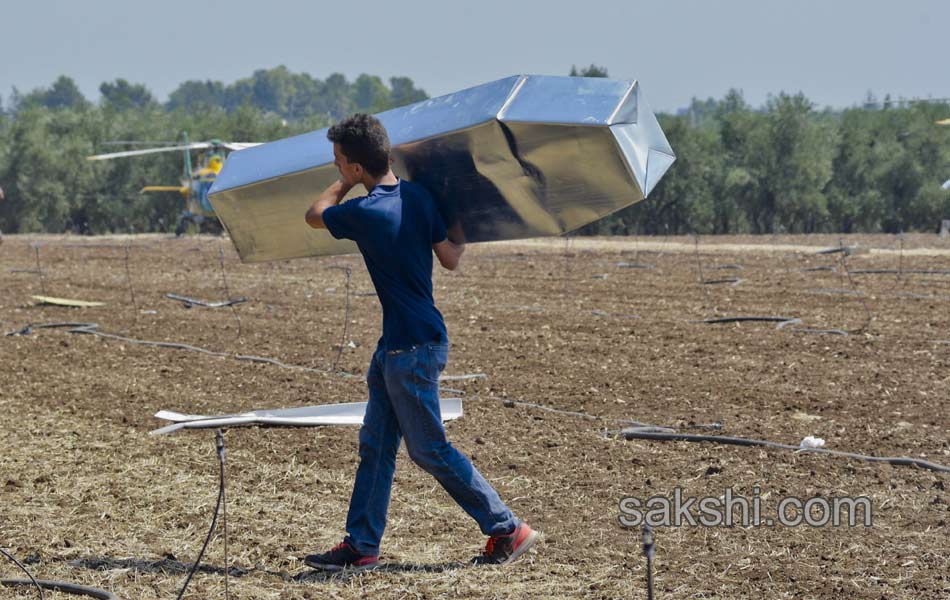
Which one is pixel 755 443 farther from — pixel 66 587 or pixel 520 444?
pixel 66 587

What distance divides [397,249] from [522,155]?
650mm

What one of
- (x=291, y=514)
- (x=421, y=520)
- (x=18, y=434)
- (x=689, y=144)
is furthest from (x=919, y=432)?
(x=689, y=144)

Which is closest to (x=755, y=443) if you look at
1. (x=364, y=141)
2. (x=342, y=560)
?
(x=342, y=560)

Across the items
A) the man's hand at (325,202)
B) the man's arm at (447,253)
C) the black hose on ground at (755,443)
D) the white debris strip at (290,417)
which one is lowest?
the black hose on ground at (755,443)

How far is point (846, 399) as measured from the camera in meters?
8.26

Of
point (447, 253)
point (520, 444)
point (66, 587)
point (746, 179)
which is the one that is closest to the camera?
point (66, 587)

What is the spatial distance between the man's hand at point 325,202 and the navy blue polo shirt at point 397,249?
79mm

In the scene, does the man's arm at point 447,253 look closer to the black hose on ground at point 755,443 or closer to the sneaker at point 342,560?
the sneaker at point 342,560

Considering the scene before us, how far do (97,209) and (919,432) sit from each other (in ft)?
166

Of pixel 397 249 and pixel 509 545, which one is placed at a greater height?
pixel 397 249

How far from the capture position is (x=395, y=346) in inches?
173

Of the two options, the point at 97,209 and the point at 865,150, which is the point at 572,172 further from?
the point at 97,209

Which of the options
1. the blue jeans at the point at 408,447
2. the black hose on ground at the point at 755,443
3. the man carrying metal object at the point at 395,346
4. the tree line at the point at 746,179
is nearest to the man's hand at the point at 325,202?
the man carrying metal object at the point at 395,346

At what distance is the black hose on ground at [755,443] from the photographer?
6238 mm
